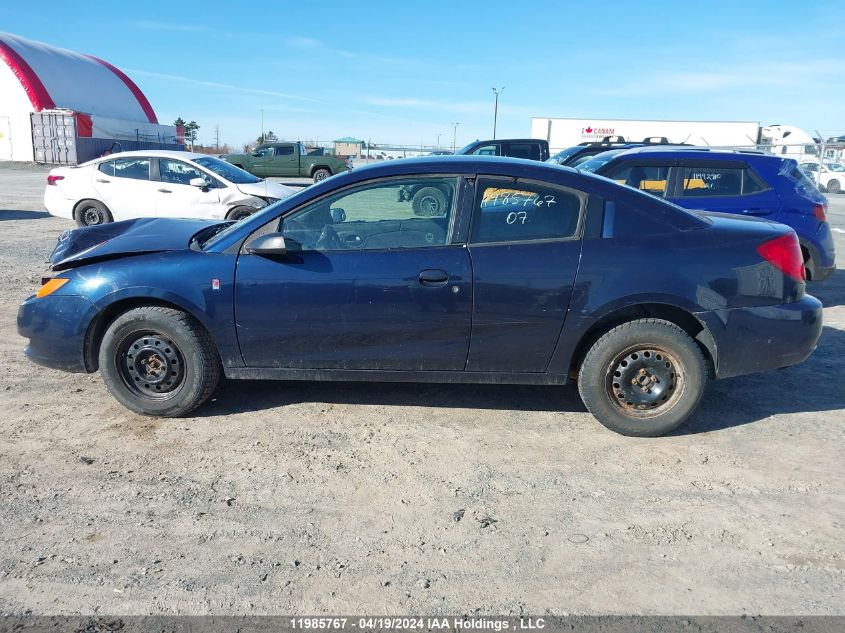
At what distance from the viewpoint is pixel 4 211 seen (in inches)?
595

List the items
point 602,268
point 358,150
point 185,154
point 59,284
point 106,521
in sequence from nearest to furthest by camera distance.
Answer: point 106,521 → point 602,268 → point 59,284 → point 185,154 → point 358,150

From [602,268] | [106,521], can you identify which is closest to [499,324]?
[602,268]

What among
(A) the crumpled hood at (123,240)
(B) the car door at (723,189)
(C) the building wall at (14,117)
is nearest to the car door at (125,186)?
(A) the crumpled hood at (123,240)

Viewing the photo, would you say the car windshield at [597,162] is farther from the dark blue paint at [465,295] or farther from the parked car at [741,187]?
the dark blue paint at [465,295]

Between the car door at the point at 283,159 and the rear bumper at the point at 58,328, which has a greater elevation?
the car door at the point at 283,159

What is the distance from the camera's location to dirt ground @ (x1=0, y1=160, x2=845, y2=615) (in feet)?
8.80

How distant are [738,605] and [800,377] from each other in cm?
319

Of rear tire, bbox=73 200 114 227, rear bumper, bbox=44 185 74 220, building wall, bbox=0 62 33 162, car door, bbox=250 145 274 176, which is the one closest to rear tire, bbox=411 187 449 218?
rear tire, bbox=73 200 114 227

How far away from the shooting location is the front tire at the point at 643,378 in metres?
3.99

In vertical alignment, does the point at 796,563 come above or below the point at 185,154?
below

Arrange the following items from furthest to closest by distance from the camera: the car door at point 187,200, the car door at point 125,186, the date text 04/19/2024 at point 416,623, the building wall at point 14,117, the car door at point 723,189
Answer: the building wall at point 14,117
the car door at point 125,186
the car door at point 187,200
the car door at point 723,189
the date text 04/19/2024 at point 416,623

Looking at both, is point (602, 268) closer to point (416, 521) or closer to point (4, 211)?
point (416, 521)

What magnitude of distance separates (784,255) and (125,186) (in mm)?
10668

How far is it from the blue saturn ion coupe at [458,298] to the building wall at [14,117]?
4911 centimetres
